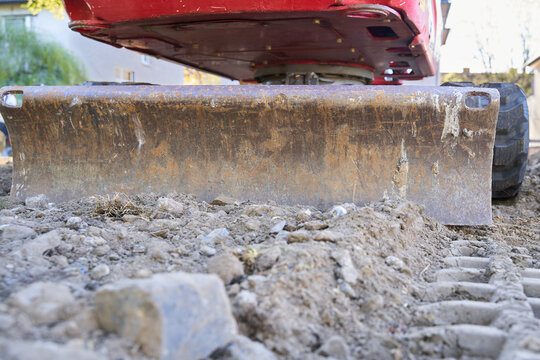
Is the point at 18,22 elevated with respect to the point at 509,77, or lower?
elevated

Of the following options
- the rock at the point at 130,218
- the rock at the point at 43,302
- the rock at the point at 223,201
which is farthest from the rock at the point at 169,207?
the rock at the point at 43,302

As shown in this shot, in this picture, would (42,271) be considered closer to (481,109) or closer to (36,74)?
(481,109)

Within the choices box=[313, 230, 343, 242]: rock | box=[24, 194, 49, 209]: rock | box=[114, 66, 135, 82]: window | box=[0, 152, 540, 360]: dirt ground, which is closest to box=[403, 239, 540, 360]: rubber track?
box=[0, 152, 540, 360]: dirt ground

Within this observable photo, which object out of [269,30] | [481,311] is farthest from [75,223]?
[481,311]

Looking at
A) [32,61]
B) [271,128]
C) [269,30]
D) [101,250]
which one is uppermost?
[32,61]

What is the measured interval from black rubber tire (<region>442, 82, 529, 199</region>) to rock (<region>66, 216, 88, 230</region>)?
2717mm

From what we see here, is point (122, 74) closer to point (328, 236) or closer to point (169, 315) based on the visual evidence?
point (328, 236)

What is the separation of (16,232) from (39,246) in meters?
0.34

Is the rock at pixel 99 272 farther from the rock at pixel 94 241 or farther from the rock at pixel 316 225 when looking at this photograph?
the rock at pixel 316 225

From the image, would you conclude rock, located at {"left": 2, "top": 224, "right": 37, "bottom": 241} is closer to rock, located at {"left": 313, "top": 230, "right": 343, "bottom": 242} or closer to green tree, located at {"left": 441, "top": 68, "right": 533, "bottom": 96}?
rock, located at {"left": 313, "top": 230, "right": 343, "bottom": 242}

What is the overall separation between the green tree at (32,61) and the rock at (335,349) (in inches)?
605

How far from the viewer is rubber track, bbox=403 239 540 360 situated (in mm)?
1448

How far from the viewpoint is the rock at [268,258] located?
177 cm

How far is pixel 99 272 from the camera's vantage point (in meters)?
1.71
